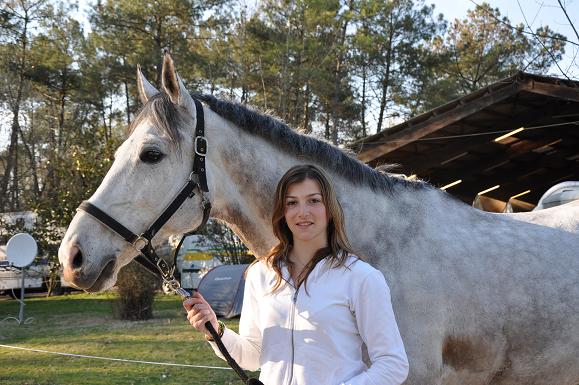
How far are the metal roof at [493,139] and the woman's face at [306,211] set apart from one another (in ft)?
22.9

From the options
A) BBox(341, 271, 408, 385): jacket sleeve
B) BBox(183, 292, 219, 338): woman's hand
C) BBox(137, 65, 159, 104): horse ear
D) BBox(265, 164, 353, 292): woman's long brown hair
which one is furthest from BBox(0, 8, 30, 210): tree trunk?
BBox(341, 271, 408, 385): jacket sleeve

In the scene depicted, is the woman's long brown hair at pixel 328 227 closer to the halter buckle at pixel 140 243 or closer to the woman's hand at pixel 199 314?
the woman's hand at pixel 199 314

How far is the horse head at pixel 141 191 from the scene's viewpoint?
85.9 inches

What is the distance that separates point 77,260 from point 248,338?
0.74 metres

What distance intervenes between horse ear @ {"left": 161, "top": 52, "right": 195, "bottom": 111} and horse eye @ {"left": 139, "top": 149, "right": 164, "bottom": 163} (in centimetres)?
26

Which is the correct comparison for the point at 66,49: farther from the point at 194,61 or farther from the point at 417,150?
the point at 417,150

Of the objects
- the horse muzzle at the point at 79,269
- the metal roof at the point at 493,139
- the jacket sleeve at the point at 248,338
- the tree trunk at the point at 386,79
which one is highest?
the tree trunk at the point at 386,79

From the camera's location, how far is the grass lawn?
21.2ft

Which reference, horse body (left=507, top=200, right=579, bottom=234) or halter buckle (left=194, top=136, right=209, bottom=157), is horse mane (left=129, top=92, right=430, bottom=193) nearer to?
halter buckle (left=194, top=136, right=209, bottom=157)

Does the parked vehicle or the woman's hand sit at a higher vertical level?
the woman's hand

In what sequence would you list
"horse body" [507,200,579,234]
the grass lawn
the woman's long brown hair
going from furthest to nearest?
the grass lawn < "horse body" [507,200,579,234] < the woman's long brown hair

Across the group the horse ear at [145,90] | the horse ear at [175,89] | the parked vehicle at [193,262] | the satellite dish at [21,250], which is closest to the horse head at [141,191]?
the horse ear at [175,89]

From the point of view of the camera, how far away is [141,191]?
7.55ft

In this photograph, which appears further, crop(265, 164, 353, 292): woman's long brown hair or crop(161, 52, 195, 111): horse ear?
crop(161, 52, 195, 111): horse ear
